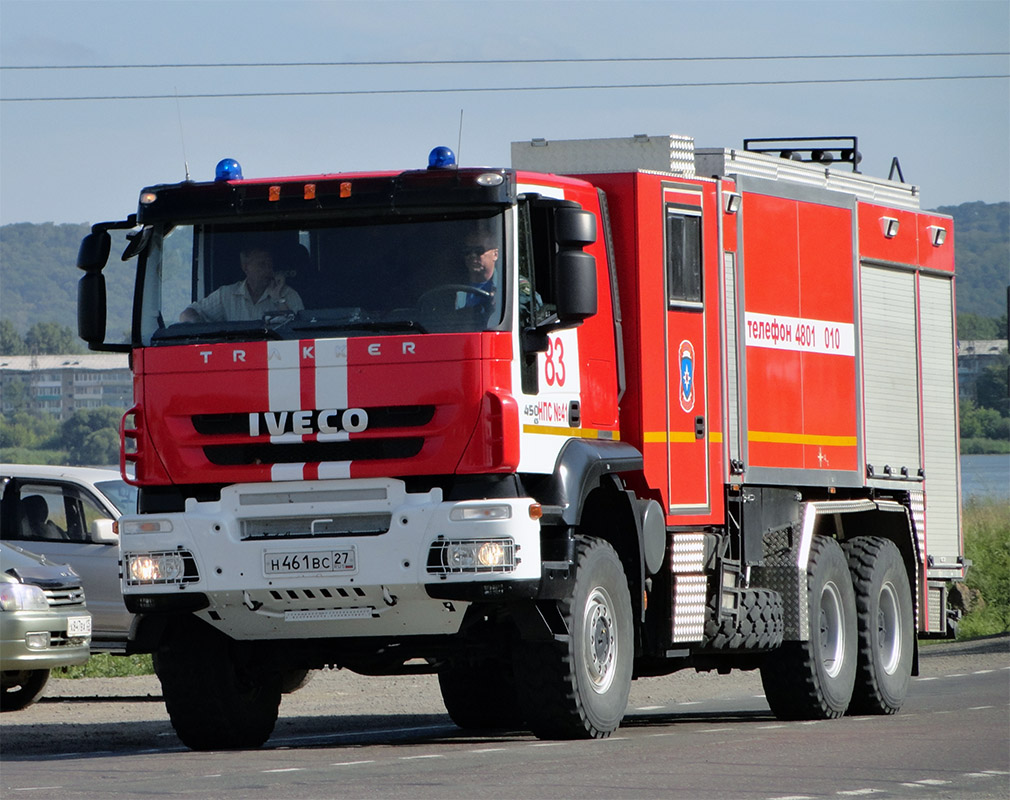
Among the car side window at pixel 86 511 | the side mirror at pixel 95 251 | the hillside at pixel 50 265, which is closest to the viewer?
the side mirror at pixel 95 251

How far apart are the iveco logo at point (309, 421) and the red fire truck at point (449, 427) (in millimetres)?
13

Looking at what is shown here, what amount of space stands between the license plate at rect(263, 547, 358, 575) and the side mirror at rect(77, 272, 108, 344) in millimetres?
1804

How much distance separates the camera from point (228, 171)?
12.0 meters

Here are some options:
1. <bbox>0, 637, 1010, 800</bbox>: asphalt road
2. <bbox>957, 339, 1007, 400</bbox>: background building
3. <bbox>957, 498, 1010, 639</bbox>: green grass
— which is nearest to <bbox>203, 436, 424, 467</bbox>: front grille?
<bbox>0, 637, 1010, 800</bbox>: asphalt road

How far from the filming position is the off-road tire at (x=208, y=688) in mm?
12305

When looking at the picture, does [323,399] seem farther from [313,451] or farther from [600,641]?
[600,641]

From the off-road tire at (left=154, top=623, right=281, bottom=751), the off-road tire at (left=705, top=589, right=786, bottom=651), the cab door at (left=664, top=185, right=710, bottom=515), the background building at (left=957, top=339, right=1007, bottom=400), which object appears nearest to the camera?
the off-road tire at (left=154, top=623, right=281, bottom=751)

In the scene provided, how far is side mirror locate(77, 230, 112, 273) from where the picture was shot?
11938mm

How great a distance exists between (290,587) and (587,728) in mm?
1998

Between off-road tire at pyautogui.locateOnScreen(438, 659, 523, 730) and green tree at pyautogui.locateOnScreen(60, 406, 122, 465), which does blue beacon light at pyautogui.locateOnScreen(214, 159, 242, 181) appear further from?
green tree at pyautogui.locateOnScreen(60, 406, 122, 465)

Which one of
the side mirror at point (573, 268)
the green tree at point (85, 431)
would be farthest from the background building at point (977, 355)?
the green tree at point (85, 431)

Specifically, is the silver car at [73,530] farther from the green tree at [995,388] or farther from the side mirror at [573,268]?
the green tree at [995,388]

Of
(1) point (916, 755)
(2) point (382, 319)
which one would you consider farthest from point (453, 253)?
(1) point (916, 755)

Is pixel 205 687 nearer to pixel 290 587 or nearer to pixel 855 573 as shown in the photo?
pixel 290 587
